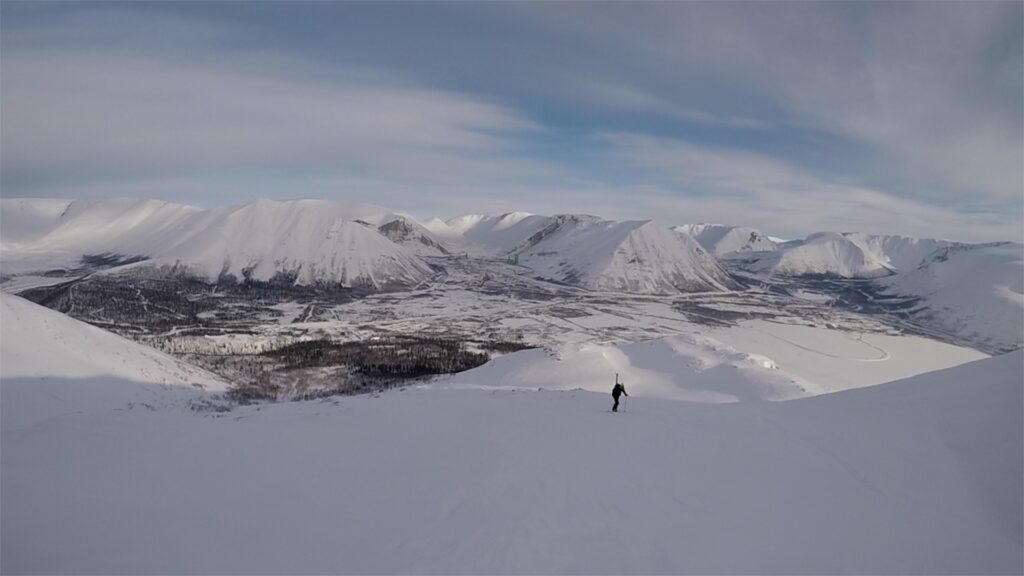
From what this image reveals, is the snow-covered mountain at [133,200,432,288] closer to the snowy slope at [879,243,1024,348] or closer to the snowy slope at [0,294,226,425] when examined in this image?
the snowy slope at [0,294,226,425]

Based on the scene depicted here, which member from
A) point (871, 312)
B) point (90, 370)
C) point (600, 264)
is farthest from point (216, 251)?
point (871, 312)

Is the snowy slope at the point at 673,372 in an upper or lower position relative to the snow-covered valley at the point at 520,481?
lower

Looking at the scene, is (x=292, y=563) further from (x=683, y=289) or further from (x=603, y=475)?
(x=683, y=289)

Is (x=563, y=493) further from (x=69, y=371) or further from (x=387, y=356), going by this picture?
(x=387, y=356)

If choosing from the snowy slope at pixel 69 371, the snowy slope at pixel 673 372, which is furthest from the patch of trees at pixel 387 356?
the snowy slope at pixel 69 371

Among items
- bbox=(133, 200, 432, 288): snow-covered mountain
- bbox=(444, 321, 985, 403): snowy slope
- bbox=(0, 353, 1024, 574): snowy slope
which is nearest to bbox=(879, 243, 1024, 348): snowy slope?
bbox=(444, 321, 985, 403): snowy slope

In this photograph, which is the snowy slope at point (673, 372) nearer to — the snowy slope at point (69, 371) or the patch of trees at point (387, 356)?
the snowy slope at point (69, 371)

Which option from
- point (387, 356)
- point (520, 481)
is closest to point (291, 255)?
point (387, 356)
